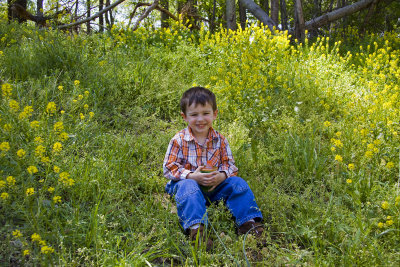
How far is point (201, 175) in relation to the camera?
7.83ft

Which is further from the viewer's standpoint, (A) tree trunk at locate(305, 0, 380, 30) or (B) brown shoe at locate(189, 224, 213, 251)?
(A) tree trunk at locate(305, 0, 380, 30)

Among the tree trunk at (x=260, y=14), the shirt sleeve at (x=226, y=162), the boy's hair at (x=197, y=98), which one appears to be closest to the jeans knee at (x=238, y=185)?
the shirt sleeve at (x=226, y=162)

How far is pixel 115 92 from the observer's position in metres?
3.96

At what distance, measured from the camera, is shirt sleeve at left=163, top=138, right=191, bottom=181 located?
246cm

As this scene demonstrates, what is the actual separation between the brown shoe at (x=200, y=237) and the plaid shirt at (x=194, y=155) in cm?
47

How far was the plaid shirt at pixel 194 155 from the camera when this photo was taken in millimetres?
2529

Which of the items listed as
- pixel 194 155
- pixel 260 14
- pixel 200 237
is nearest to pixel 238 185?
pixel 194 155

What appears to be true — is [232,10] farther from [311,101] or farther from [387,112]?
[387,112]

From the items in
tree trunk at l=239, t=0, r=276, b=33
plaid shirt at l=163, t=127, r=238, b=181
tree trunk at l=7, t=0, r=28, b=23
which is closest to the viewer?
plaid shirt at l=163, t=127, r=238, b=181

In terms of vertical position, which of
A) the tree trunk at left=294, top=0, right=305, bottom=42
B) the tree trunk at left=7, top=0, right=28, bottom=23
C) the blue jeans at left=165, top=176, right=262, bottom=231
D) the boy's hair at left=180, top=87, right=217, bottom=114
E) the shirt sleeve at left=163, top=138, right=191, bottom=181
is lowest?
the blue jeans at left=165, top=176, right=262, bottom=231

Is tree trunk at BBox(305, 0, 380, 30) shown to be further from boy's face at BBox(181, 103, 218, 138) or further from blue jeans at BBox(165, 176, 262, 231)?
blue jeans at BBox(165, 176, 262, 231)

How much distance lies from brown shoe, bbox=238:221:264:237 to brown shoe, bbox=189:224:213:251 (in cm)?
29

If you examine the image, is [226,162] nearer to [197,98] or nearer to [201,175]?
[201,175]

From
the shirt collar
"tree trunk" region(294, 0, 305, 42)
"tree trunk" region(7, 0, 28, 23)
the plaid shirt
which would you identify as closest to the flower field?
the plaid shirt
